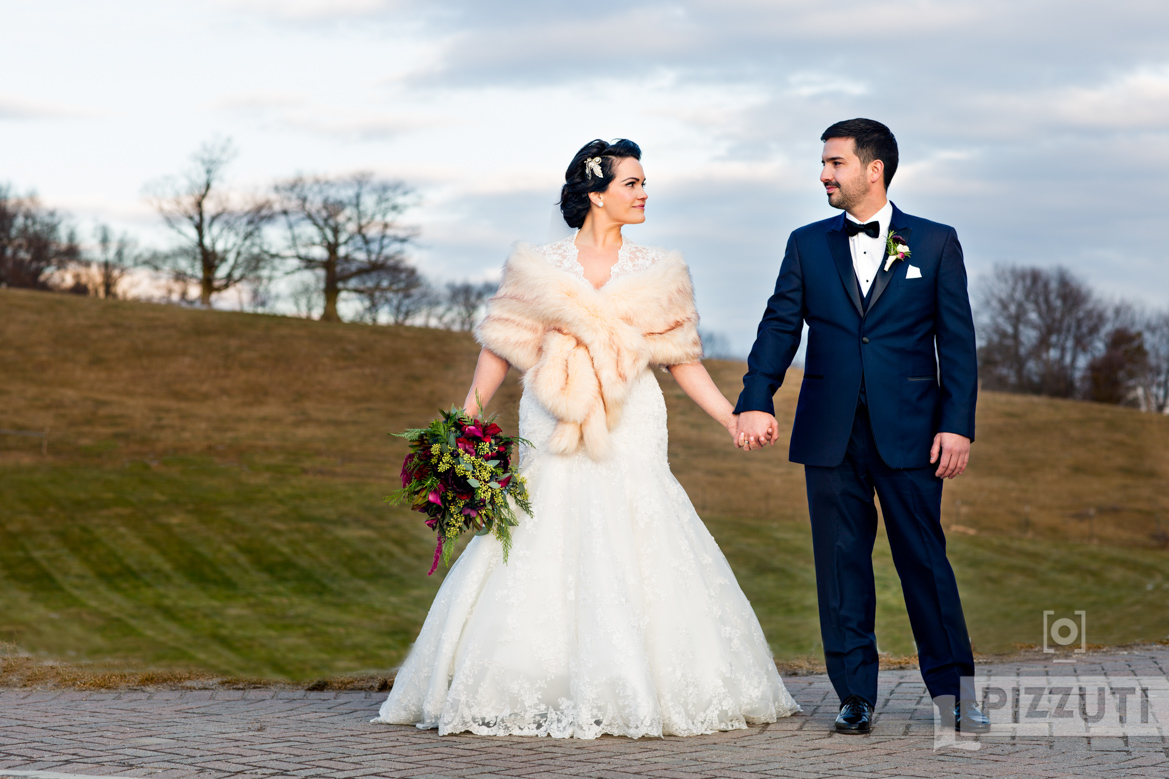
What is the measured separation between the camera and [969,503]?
105ft

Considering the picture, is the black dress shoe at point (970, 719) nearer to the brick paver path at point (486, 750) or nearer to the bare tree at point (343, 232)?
the brick paver path at point (486, 750)

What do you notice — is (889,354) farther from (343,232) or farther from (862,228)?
(343,232)

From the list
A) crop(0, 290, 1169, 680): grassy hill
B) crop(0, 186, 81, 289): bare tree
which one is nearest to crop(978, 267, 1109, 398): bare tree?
crop(0, 290, 1169, 680): grassy hill

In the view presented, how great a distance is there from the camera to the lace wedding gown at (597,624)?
4883 mm

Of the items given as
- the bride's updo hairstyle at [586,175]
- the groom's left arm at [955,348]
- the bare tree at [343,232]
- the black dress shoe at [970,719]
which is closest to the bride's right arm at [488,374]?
the bride's updo hairstyle at [586,175]

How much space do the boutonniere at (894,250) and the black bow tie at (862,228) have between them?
104 millimetres

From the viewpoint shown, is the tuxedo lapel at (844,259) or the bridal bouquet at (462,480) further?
the bridal bouquet at (462,480)

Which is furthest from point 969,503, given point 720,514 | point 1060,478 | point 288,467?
point 288,467

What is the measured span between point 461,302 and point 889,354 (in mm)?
55534

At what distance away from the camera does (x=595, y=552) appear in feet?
16.7

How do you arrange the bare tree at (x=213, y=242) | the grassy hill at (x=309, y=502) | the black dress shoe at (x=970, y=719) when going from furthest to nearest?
the bare tree at (x=213, y=242) → the grassy hill at (x=309, y=502) → the black dress shoe at (x=970, y=719)

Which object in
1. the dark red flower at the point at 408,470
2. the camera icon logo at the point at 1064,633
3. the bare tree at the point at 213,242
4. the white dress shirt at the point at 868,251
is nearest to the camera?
the white dress shirt at the point at 868,251

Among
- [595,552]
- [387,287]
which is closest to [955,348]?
[595,552]

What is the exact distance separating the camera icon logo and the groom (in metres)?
2.69
